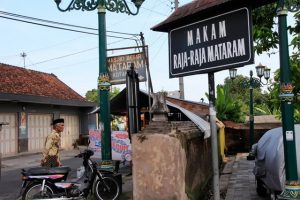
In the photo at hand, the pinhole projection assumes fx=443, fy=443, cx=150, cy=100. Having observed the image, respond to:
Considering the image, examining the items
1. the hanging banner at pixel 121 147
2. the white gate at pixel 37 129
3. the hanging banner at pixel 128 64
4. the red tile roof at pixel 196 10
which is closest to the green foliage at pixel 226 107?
the white gate at pixel 37 129

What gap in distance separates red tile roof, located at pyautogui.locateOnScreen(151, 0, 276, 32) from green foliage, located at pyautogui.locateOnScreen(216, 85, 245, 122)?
743 inches

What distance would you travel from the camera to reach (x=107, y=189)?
889cm

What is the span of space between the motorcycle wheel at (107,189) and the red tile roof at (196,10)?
163 inches

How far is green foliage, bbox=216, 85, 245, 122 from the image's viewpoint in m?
24.3

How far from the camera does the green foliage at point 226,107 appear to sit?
24.3m

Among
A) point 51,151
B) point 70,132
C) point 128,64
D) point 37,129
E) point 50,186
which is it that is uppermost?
point 128,64

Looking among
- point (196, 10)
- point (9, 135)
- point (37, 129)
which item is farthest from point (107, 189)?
point (37, 129)

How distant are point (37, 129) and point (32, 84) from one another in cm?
298

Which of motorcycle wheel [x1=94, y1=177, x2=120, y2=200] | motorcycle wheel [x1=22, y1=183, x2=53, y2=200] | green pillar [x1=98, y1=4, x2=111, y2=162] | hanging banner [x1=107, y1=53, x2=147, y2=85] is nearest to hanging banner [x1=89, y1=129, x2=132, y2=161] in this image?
hanging banner [x1=107, y1=53, x2=147, y2=85]

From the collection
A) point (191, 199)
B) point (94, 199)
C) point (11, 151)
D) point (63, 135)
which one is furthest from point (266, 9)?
point (63, 135)

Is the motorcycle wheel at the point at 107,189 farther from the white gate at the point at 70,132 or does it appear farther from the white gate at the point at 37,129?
the white gate at the point at 70,132

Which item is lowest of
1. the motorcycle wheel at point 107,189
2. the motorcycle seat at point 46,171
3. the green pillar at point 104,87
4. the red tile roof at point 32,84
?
the motorcycle wheel at point 107,189

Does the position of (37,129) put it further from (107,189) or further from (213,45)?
(213,45)

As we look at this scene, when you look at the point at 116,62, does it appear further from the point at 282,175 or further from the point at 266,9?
the point at 282,175
